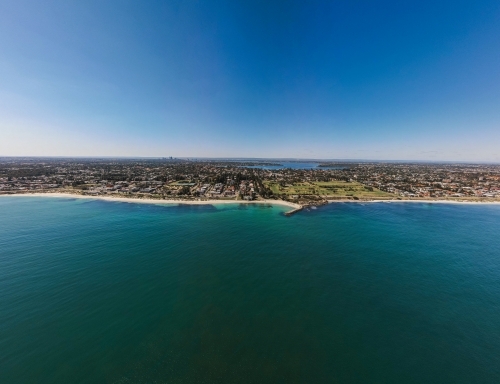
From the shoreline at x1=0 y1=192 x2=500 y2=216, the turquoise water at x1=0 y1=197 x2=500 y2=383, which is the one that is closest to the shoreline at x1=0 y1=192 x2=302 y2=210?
the shoreline at x1=0 y1=192 x2=500 y2=216

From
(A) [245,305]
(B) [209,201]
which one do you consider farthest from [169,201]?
(A) [245,305]

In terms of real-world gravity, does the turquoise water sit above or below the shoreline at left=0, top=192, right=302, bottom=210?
below

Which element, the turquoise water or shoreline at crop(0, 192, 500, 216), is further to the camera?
shoreline at crop(0, 192, 500, 216)

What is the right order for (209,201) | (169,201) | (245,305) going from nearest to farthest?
(245,305) → (169,201) → (209,201)

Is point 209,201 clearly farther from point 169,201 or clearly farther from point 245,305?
point 245,305

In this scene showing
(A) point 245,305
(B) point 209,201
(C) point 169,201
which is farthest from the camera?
(B) point 209,201

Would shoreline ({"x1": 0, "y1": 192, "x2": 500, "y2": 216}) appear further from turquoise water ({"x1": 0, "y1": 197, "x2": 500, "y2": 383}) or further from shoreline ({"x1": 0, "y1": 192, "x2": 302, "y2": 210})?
turquoise water ({"x1": 0, "y1": 197, "x2": 500, "y2": 383})

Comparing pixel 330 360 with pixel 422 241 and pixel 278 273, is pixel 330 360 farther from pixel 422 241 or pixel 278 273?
pixel 422 241

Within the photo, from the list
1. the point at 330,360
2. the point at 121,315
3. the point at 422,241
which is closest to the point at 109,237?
the point at 121,315
